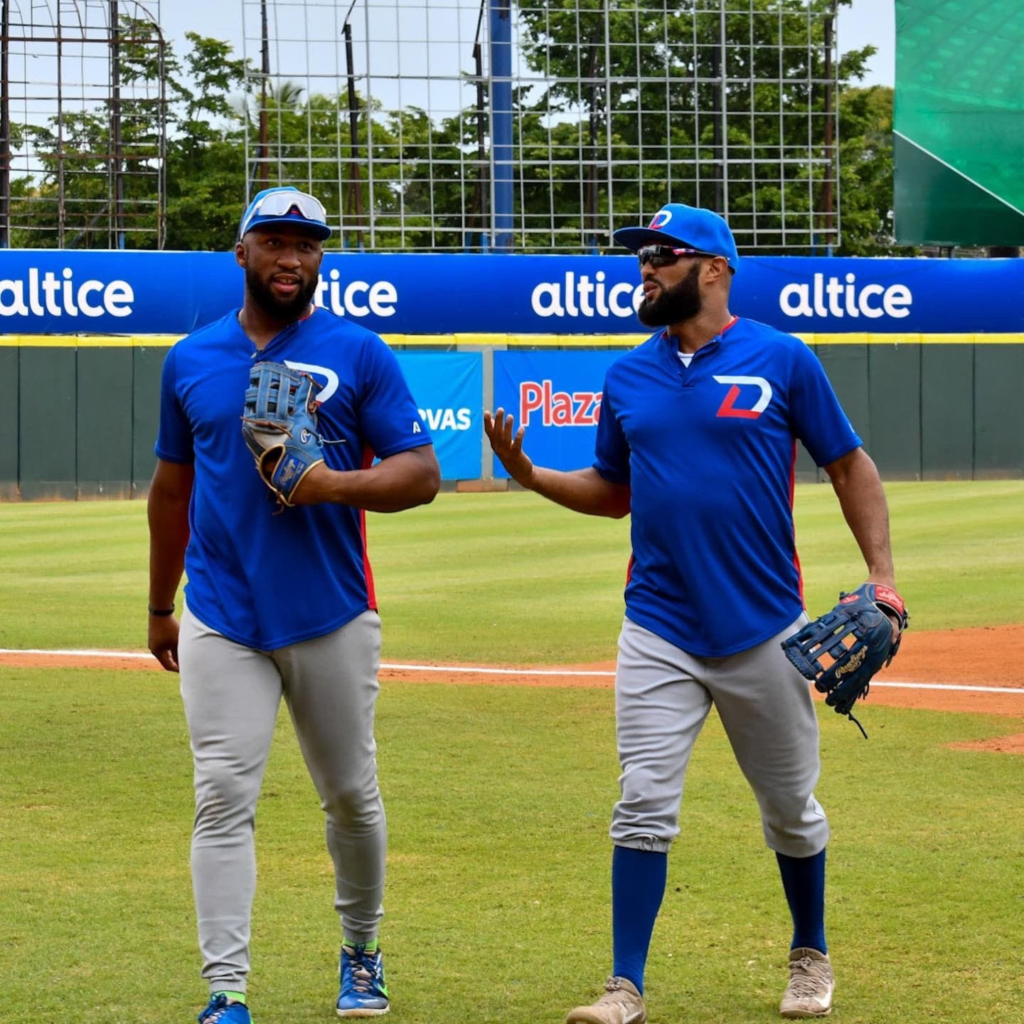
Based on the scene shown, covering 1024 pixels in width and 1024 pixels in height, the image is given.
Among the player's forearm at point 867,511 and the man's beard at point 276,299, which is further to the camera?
the player's forearm at point 867,511

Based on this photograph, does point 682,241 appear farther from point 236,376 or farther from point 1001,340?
point 1001,340

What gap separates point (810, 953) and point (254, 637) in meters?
1.62

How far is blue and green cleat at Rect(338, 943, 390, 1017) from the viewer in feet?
13.9

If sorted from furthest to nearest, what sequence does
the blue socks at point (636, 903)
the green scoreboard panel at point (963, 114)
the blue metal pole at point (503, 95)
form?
the blue metal pole at point (503, 95) → the green scoreboard panel at point (963, 114) → the blue socks at point (636, 903)

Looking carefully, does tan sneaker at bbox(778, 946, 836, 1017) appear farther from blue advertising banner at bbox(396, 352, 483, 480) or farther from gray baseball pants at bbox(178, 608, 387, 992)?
blue advertising banner at bbox(396, 352, 483, 480)

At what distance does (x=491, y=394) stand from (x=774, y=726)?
19.7 m

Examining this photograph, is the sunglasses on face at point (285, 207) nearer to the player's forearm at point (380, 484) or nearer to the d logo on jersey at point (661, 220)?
the player's forearm at point (380, 484)

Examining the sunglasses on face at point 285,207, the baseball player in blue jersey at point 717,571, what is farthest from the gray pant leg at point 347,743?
the sunglasses on face at point 285,207

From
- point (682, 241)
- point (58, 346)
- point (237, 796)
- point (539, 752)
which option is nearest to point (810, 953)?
point (237, 796)

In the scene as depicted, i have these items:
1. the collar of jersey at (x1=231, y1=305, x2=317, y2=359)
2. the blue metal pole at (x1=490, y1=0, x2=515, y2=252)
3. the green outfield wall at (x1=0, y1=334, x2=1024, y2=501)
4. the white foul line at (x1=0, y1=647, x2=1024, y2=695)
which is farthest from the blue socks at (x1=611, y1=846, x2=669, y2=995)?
the blue metal pole at (x1=490, y1=0, x2=515, y2=252)

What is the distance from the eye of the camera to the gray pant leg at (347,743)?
4.11m

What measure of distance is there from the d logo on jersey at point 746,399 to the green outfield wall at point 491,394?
1885cm

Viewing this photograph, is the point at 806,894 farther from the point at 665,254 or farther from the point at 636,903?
the point at 665,254

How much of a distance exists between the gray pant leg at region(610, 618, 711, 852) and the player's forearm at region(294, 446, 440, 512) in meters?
0.67
